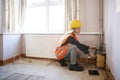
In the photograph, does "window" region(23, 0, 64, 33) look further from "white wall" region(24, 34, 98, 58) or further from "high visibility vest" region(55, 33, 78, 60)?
"high visibility vest" region(55, 33, 78, 60)

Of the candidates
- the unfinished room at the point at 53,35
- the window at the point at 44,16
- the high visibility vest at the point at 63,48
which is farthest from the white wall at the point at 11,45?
the high visibility vest at the point at 63,48

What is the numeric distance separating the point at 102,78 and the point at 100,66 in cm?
57

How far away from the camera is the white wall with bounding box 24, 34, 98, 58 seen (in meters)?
3.24

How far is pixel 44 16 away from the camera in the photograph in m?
3.46

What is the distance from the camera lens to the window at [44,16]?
10.9 feet

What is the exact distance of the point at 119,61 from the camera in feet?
4.55

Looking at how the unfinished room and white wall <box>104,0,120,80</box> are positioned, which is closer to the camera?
white wall <box>104,0,120,80</box>

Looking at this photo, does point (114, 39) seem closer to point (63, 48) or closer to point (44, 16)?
point (63, 48)

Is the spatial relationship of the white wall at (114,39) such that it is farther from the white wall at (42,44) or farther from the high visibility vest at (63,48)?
the white wall at (42,44)

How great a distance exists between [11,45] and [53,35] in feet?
3.69

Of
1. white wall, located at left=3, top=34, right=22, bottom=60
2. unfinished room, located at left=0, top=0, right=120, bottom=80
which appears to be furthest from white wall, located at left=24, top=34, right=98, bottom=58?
white wall, located at left=3, top=34, right=22, bottom=60

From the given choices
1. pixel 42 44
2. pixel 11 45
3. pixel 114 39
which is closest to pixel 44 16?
pixel 42 44

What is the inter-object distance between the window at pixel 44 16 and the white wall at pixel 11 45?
40 centimetres

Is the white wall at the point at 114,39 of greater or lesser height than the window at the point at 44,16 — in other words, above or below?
below
